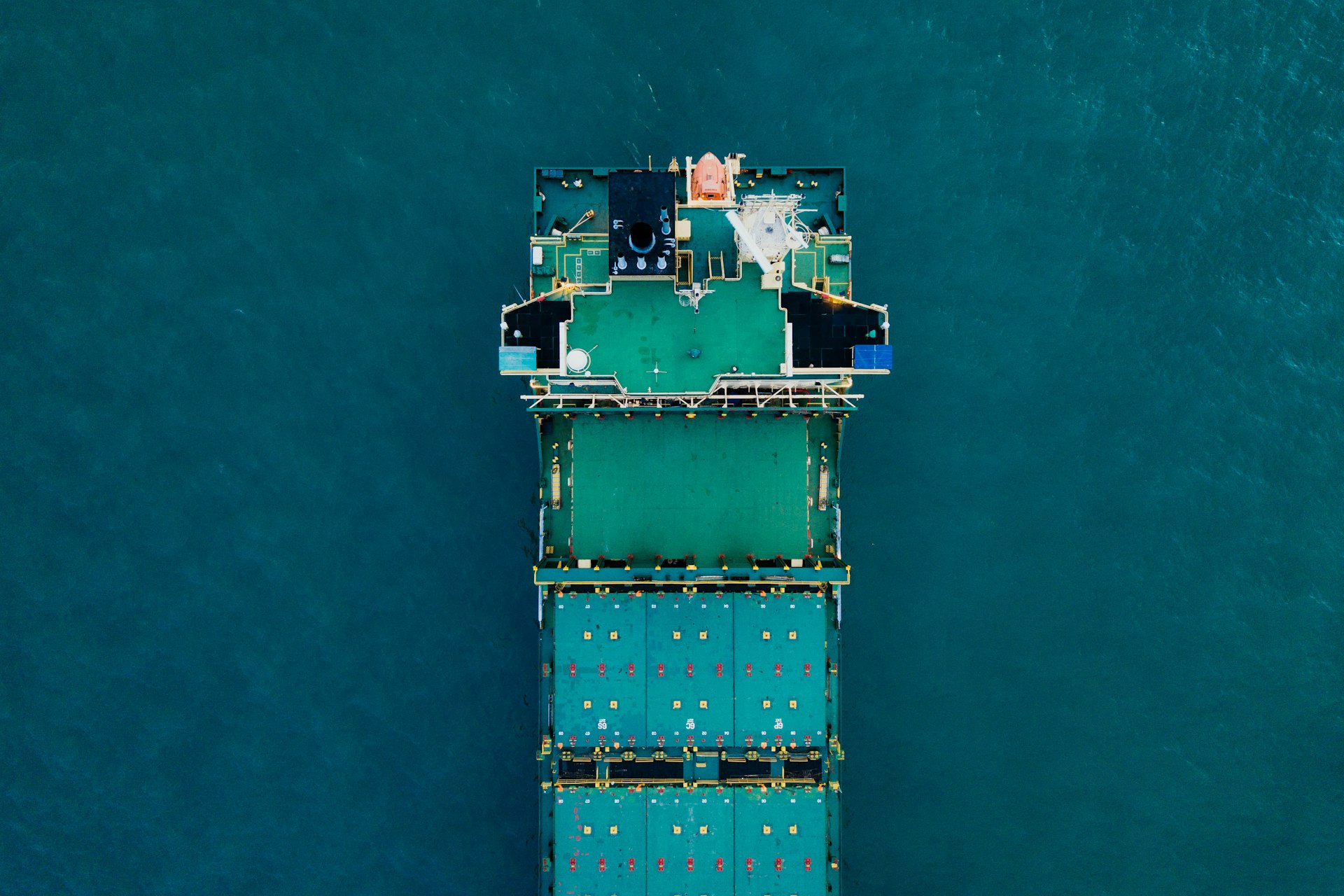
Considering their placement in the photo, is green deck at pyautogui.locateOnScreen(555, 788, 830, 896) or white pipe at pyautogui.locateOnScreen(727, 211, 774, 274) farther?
green deck at pyautogui.locateOnScreen(555, 788, 830, 896)

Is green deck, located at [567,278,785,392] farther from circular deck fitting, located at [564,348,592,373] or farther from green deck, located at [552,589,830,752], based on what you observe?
green deck, located at [552,589,830,752]

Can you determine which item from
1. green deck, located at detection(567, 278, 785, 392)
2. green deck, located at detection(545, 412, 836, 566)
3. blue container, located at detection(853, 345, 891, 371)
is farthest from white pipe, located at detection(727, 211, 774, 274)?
green deck, located at detection(545, 412, 836, 566)

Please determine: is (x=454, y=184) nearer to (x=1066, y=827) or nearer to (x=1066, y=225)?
(x=1066, y=225)

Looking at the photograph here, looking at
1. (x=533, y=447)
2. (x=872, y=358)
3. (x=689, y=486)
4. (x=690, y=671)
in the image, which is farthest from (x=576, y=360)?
(x=690, y=671)

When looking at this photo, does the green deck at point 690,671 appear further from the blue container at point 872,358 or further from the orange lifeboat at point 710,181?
the orange lifeboat at point 710,181

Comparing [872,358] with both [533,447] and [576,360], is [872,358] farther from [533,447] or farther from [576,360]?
[533,447]

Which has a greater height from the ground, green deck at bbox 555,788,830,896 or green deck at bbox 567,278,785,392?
green deck at bbox 567,278,785,392
